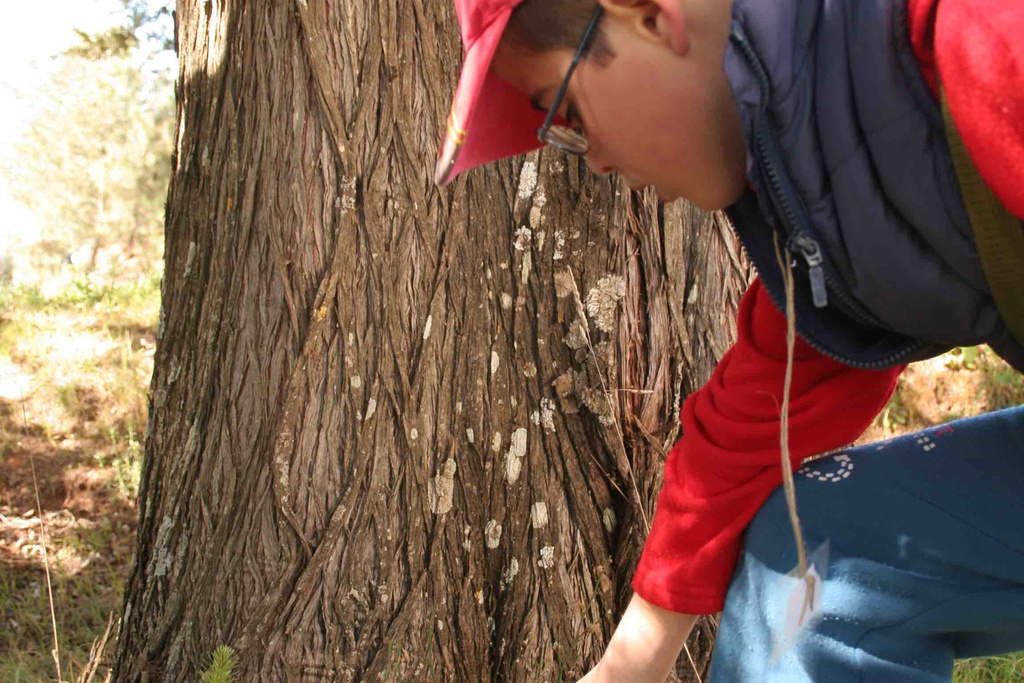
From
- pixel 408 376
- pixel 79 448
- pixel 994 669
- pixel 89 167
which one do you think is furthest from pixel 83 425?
pixel 89 167

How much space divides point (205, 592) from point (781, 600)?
4.89ft

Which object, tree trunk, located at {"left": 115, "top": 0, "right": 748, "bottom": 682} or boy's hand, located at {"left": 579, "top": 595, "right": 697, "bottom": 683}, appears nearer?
boy's hand, located at {"left": 579, "top": 595, "right": 697, "bottom": 683}

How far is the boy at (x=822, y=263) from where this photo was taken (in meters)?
1.26

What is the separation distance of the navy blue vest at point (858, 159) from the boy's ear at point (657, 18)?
9 centimetres

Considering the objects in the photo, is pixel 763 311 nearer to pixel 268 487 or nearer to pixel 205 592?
pixel 268 487

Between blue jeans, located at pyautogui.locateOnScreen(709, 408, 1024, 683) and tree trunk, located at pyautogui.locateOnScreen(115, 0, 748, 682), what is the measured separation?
0.82m

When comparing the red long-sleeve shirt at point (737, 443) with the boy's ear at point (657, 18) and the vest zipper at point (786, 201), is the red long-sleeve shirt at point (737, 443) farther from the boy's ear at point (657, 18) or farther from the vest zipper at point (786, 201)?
the boy's ear at point (657, 18)

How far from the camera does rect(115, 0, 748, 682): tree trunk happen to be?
2221mm

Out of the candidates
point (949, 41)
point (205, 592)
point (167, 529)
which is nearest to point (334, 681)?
point (205, 592)

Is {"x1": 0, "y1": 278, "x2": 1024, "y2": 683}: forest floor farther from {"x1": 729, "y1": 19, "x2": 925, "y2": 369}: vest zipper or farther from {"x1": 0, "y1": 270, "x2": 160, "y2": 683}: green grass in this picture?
{"x1": 729, "y1": 19, "x2": 925, "y2": 369}: vest zipper

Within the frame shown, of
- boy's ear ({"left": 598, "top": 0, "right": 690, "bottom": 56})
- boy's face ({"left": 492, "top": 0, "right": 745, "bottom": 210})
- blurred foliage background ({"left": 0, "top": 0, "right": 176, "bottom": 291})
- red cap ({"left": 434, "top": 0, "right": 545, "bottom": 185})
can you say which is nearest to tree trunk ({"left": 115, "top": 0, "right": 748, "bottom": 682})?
red cap ({"left": 434, "top": 0, "right": 545, "bottom": 185})

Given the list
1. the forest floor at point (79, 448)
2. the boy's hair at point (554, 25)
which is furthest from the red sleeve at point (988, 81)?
the forest floor at point (79, 448)

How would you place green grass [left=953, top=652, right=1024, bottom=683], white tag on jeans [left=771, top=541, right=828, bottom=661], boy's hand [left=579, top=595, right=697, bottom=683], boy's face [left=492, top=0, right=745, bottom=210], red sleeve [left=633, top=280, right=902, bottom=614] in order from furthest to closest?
1. green grass [left=953, top=652, right=1024, bottom=683]
2. boy's hand [left=579, top=595, right=697, bottom=683]
3. red sleeve [left=633, top=280, right=902, bottom=614]
4. boy's face [left=492, top=0, right=745, bottom=210]
5. white tag on jeans [left=771, top=541, right=828, bottom=661]

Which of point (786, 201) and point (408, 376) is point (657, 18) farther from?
point (408, 376)
